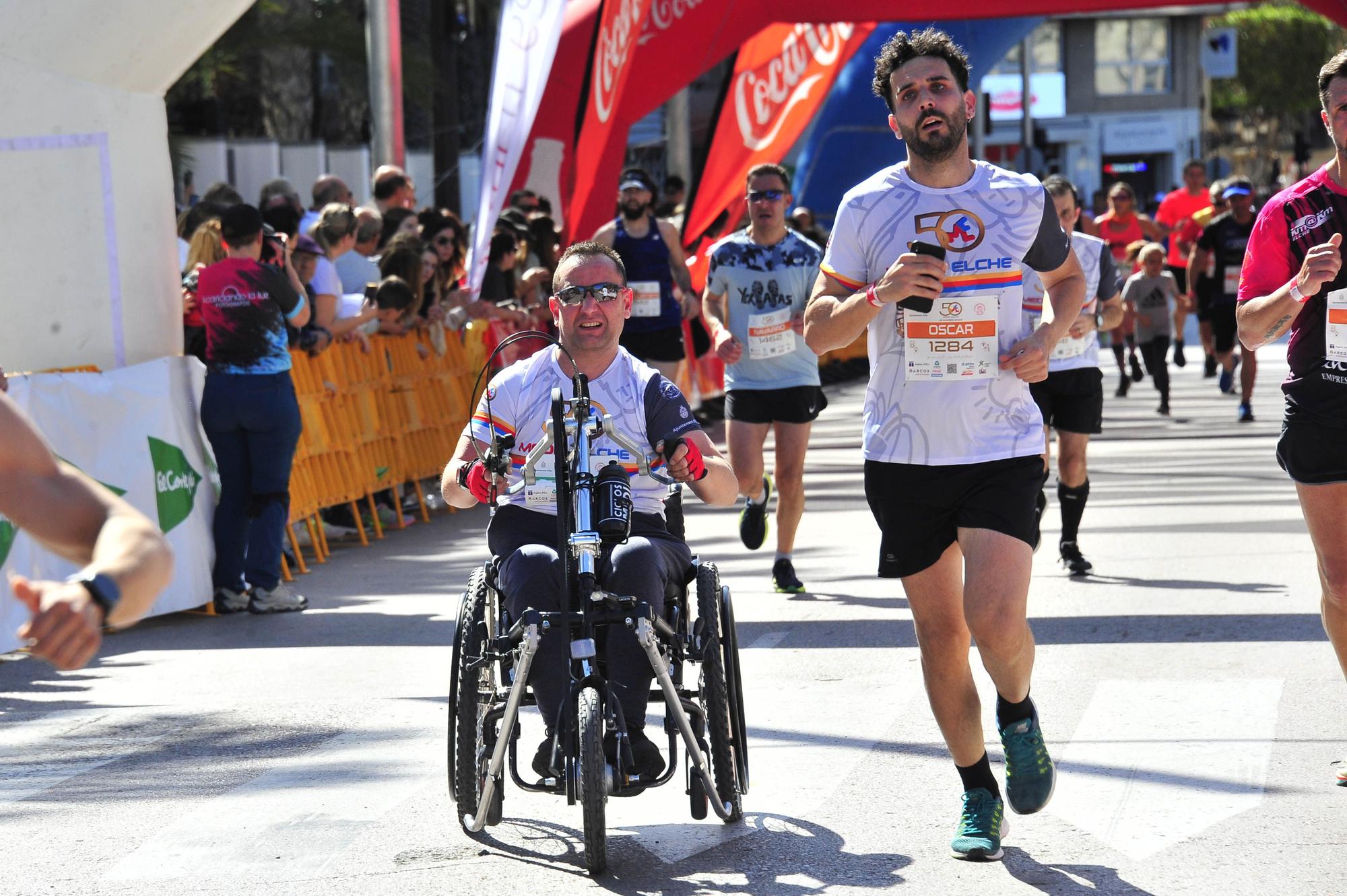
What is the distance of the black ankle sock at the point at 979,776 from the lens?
500 cm

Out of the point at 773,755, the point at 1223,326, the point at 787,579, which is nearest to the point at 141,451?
the point at 787,579

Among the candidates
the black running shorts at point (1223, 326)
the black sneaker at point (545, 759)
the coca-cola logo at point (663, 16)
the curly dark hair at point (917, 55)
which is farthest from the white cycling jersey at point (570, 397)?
the black running shorts at point (1223, 326)

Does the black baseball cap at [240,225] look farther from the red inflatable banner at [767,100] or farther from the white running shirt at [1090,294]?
the red inflatable banner at [767,100]

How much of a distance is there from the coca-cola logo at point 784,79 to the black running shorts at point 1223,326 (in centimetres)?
444

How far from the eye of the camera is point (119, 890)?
4863 mm

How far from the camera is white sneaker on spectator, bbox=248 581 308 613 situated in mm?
9367

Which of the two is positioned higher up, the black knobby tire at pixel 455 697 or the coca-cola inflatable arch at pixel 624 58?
the coca-cola inflatable arch at pixel 624 58

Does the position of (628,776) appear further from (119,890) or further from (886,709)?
(886,709)

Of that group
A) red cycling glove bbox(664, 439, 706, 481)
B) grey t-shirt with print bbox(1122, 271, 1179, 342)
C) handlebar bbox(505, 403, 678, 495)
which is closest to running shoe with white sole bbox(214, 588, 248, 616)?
handlebar bbox(505, 403, 678, 495)

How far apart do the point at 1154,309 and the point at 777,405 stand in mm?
9696

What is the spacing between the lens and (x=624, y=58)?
→ 1455cm

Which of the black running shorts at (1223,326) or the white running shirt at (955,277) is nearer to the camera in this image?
the white running shirt at (955,277)

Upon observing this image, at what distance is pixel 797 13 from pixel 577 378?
40.8ft

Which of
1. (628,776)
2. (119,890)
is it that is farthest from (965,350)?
(119,890)
